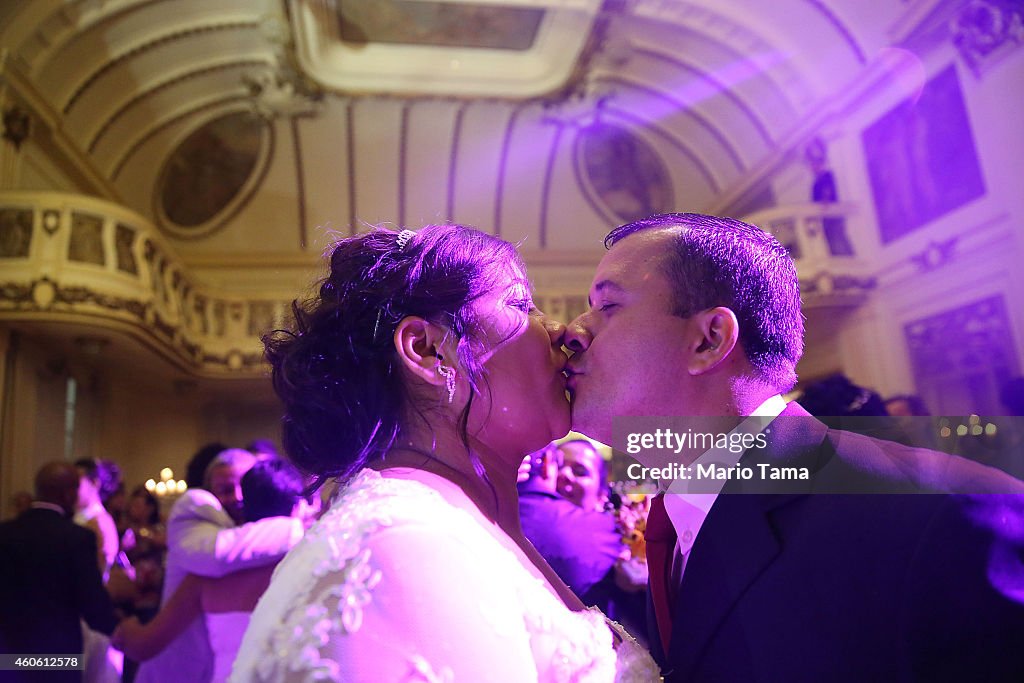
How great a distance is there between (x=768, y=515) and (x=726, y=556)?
0.33 feet

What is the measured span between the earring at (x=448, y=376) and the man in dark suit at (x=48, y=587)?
3.13 metres

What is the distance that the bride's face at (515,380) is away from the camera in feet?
4.46

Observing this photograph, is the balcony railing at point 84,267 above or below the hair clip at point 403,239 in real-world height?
above

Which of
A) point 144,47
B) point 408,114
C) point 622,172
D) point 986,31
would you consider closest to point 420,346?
point 986,31

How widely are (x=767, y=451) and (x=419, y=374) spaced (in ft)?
2.08

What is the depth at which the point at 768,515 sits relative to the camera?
1318mm

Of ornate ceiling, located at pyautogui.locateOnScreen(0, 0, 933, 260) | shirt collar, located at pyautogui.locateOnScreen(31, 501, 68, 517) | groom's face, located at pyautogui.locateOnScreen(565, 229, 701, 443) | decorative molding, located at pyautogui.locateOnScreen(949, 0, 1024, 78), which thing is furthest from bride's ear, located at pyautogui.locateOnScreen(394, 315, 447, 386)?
ornate ceiling, located at pyautogui.locateOnScreen(0, 0, 933, 260)

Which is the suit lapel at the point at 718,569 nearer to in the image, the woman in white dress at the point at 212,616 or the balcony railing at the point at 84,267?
the woman in white dress at the point at 212,616

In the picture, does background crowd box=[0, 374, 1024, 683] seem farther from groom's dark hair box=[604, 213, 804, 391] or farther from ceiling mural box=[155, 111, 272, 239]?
ceiling mural box=[155, 111, 272, 239]

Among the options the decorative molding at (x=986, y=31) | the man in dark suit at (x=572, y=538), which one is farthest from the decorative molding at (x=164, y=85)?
the man in dark suit at (x=572, y=538)

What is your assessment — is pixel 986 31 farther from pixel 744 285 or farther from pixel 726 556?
pixel 726 556

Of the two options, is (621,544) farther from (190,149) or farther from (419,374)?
(190,149)

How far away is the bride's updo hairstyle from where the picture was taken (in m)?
1.33

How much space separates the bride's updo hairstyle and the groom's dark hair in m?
0.36
